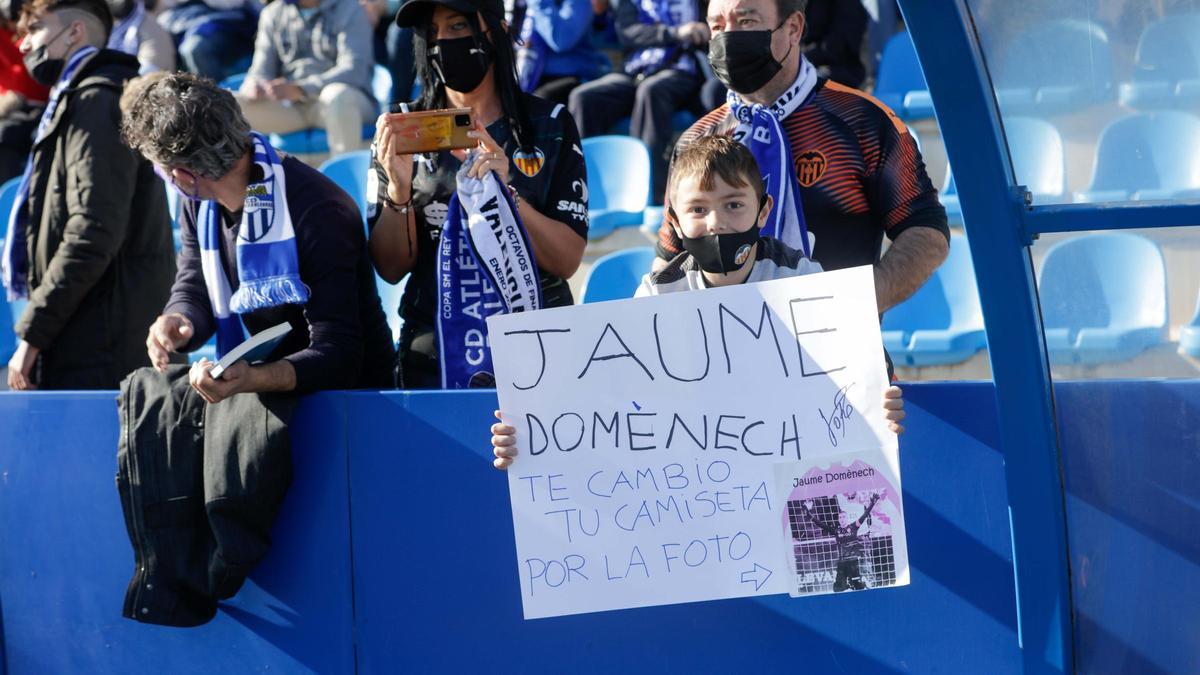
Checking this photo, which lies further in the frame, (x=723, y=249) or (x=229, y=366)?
(x=229, y=366)

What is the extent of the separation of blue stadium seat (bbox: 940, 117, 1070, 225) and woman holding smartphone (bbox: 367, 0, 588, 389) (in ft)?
4.20

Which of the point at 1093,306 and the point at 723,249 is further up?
the point at 723,249

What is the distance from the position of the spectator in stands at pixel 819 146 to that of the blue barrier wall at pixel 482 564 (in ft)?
1.85

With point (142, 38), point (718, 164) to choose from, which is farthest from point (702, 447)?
point (142, 38)

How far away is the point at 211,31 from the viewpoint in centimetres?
843

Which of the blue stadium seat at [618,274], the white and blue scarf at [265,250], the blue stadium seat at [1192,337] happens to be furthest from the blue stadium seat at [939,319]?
the white and blue scarf at [265,250]

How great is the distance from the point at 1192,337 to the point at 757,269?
896 mm

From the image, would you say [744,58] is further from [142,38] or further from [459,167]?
[142,38]

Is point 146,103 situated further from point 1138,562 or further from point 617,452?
point 1138,562

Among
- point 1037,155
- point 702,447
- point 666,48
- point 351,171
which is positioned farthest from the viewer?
point 666,48

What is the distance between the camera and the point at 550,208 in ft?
11.2

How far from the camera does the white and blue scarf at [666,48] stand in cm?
693

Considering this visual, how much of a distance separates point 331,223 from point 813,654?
5.15 ft

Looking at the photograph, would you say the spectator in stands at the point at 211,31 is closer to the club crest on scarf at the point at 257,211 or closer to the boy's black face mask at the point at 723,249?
the club crest on scarf at the point at 257,211
